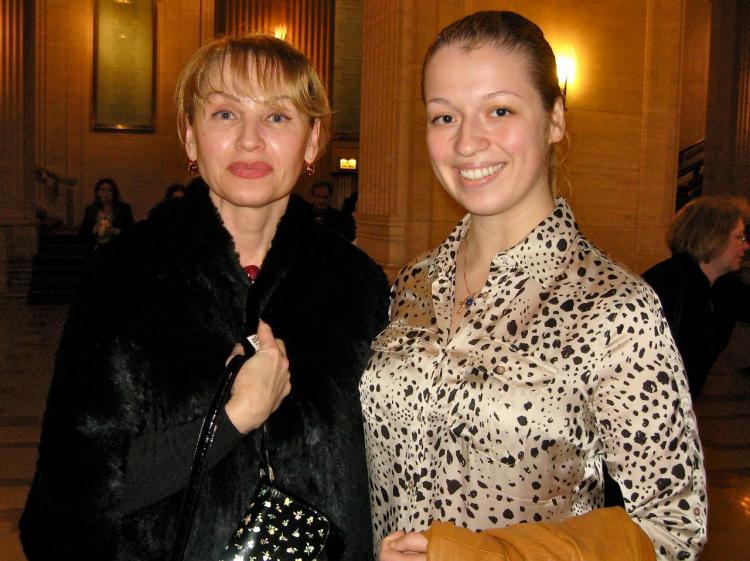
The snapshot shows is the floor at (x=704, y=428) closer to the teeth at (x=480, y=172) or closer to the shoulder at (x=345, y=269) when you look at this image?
the shoulder at (x=345, y=269)

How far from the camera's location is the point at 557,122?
2016mm

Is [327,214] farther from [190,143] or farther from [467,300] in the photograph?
[467,300]

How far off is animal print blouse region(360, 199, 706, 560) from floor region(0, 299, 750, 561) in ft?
11.1

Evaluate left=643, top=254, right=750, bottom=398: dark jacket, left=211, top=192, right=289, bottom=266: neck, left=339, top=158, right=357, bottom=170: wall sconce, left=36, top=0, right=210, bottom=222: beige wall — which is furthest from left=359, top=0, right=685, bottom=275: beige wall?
left=36, top=0, right=210, bottom=222: beige wall

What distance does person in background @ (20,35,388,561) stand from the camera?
1.87 m

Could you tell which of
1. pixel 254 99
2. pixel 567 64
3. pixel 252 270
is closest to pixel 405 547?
pixel 252 270

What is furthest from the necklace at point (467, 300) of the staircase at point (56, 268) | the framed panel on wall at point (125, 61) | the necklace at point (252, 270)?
the framed panel on wall at point (125, 61)

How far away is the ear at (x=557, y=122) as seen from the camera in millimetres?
1998

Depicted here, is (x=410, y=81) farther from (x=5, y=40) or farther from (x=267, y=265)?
(x=5, y=40)

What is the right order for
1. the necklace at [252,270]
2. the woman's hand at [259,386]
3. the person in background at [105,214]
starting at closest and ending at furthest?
the woman's hand at [259,386] < the necklace at [252,270] < the person in background at [105,214]

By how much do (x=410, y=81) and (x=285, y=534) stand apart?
6.33 meters

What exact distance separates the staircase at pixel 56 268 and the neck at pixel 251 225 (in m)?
13.1

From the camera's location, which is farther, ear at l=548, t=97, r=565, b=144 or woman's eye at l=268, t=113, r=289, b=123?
woman's eye at l=268, t=113, r=289, b=123

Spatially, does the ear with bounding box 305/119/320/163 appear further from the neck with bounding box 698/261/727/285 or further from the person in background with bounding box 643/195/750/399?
the neck with bounding box 698/261/727/285
